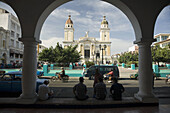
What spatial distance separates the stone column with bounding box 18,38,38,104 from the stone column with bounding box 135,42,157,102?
4.37 metres

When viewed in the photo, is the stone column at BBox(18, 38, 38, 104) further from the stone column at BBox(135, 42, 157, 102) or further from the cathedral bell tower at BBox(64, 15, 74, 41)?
the cathedral bell tower at BBox(64, 15, 74, 41)

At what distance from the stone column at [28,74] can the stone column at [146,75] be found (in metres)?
4.37

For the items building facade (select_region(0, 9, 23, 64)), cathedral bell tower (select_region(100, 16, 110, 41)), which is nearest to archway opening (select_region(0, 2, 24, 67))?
building facade (select_region(0, 9, 23, 64))

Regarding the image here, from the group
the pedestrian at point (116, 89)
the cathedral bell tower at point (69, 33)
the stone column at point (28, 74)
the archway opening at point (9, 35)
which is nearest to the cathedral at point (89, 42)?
the cathedral bell tower at point (69, 33)

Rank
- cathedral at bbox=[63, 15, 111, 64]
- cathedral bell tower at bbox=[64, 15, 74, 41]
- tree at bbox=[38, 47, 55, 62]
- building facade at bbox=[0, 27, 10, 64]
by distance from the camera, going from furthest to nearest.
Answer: cathedral bell tower at bbox=[64, 15, 74, 41] → cathedral at bbox=[63, 15, 111, 64] → building facade at bbox=[0, 27, 10, 64] → tree at bbox=[38, 47, 55, 62]

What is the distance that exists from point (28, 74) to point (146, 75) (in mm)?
4706

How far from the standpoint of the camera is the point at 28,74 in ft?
16.0

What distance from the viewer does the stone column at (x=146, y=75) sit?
4.91 m

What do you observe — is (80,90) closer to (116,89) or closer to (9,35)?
(116,89)

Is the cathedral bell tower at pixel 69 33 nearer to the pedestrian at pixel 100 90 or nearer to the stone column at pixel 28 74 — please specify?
the stone column at pixel 28 74

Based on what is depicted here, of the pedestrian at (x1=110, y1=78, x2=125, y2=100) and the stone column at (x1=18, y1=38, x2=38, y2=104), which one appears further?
the pedestrian at (x1=110, y1=78, x2=125, y2=100)

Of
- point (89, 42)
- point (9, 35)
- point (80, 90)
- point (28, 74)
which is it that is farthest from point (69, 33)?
point (80, 90)

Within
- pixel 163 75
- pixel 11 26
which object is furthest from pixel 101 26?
pixel 163 75

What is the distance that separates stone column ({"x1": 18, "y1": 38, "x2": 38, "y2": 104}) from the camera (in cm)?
482
